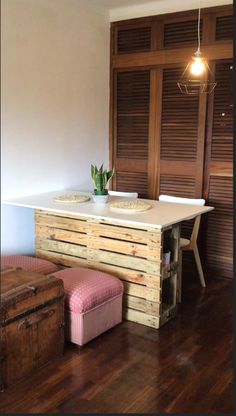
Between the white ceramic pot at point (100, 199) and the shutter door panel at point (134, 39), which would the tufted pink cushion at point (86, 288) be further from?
the shutter door panel at point (134, 39)

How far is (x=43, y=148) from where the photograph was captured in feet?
8.31

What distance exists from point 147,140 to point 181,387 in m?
2.17

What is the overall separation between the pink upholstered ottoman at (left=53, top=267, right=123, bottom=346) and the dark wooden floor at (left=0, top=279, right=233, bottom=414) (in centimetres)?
7

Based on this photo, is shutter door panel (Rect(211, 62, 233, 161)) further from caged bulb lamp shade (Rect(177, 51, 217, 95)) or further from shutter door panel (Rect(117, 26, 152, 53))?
shutter door panel (Rect(117, 26, 152, 53))

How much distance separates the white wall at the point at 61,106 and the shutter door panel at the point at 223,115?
97 cm

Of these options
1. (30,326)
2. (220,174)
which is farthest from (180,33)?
(30,326)

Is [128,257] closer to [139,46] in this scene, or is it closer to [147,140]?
[147,140]

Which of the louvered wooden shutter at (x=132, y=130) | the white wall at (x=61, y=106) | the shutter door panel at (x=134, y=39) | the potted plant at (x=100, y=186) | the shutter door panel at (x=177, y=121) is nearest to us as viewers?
the white wall at (x=61, y=106)

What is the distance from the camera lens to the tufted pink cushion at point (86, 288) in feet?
6.86

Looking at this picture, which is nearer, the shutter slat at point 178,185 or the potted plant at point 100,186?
the potted plant at point 100,186

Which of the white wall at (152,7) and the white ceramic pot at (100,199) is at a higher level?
the white wall at (152,7)

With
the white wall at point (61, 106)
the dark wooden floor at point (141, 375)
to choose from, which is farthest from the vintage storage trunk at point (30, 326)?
the white wall at point (61, 106)

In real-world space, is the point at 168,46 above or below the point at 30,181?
above

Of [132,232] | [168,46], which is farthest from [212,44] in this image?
[132,232]
